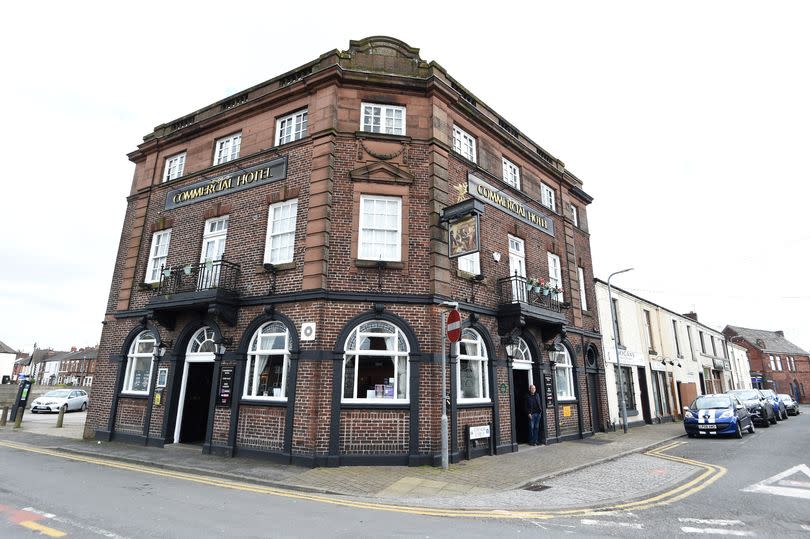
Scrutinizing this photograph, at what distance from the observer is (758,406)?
20.6 m

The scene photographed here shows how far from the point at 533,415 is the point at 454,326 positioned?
570 centimetres

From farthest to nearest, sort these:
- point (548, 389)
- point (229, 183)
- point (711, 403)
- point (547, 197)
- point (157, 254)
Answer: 1. point (547, 197)
2. point (711, 403)
3. point (157, 254)
4. point (548, 389)
5. point (229, 183)

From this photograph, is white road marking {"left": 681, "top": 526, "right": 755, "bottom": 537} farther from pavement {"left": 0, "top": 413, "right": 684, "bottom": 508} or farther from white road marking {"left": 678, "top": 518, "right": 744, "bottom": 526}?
pavement {"left": 0, "top": 413, "right": 684, "bottom": 508}

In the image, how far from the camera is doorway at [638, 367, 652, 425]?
21703 millimetres

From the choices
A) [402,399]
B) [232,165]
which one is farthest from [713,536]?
[232,165]

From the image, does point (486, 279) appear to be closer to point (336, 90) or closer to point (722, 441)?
point (336, 90)

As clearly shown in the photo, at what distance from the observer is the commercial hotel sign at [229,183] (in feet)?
43.9

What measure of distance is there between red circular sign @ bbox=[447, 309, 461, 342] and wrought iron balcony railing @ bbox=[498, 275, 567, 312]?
343cm

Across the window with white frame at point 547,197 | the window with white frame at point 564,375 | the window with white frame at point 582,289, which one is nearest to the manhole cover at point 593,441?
the window with white frame at point 564,375

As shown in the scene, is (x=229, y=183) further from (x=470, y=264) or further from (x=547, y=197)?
(x=547, y=197)

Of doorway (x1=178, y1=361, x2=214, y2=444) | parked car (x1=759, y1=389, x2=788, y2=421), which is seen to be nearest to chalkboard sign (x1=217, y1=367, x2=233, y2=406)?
doorway (x1=178, y1=361, x2=214, y2=444)

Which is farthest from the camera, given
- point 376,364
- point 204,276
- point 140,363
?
point 140,363

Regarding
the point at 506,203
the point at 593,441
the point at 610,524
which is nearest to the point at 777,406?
the point at 593,441

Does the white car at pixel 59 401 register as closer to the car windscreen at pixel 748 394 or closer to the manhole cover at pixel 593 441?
the manhole cover at pixel 593 441
